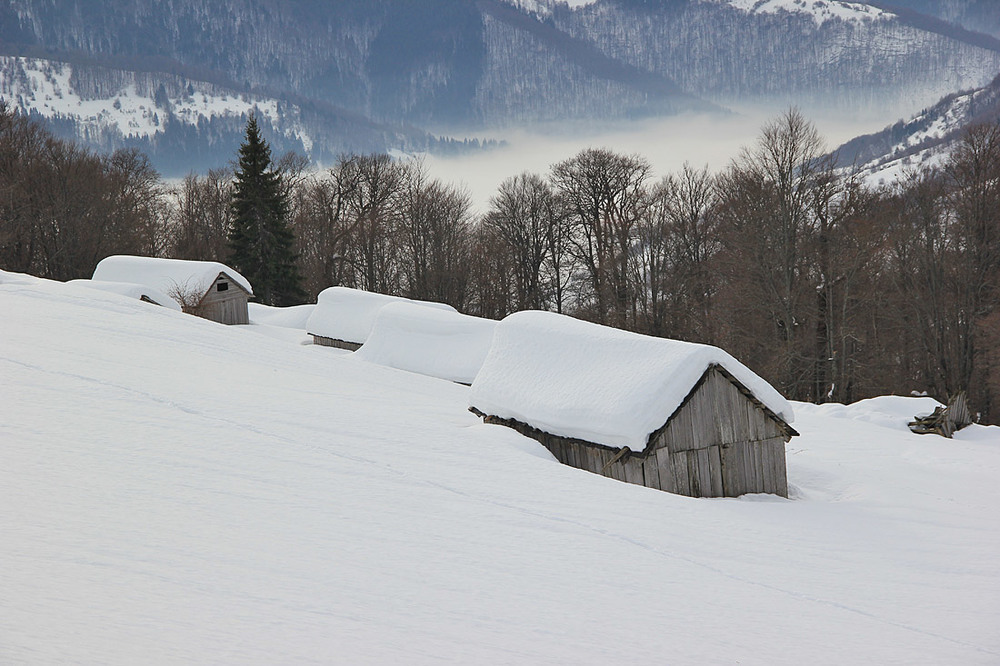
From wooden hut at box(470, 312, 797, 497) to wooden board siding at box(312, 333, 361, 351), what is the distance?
20.0 m

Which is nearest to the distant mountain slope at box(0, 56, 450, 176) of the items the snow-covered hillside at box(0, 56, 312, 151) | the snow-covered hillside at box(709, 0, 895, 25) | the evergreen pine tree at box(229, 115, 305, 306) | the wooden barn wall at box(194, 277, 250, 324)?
the snow-covered hillside at box(0, 56, 312, 151)

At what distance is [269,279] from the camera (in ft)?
154

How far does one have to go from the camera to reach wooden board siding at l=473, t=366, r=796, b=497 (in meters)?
11.6

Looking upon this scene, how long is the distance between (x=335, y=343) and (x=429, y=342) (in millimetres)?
7759

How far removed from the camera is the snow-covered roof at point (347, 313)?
106 ft

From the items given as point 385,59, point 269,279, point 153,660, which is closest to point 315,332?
point 269,279

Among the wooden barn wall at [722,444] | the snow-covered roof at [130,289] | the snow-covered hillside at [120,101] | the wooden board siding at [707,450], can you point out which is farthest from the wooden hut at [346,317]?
the snow-covered hillside at [120,101]

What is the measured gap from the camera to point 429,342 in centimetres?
2736

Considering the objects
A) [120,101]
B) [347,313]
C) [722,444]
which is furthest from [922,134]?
[120,101]

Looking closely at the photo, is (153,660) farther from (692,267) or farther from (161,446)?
(692,267)

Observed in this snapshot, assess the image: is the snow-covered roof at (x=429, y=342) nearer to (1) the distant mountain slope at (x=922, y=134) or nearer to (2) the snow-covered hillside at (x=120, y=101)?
(1) the distant mountain slope at (x=922, y=134)

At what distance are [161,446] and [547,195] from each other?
4455 centimetres

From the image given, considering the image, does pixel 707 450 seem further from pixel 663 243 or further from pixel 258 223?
pixel 258 223

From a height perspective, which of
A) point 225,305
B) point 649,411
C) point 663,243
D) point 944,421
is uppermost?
point 663,243
